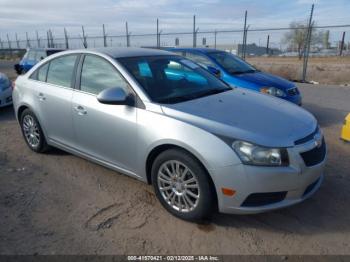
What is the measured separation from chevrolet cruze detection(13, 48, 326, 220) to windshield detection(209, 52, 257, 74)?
3.01m

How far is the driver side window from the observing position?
3.60 metres

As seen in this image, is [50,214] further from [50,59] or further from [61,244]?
[50,59]

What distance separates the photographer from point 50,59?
4555 millimetres

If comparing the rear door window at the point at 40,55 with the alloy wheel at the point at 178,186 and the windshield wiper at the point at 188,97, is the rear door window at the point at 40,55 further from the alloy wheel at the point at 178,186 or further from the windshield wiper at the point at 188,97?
the alloy wheel at the point at 178,186

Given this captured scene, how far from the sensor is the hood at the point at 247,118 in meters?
2.83

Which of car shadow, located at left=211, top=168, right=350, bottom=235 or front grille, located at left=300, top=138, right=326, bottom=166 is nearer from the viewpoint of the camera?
front grille, located at left=300, top=138, right=326, bottom=166

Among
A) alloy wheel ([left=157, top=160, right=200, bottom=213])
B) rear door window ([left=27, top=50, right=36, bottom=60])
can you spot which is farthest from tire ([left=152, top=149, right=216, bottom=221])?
rear door window ([left=27, top=50, right=36, bottom=60])

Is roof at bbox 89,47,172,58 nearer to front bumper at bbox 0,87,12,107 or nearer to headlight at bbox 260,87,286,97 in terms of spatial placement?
headlight at bbox 260,87,286,97

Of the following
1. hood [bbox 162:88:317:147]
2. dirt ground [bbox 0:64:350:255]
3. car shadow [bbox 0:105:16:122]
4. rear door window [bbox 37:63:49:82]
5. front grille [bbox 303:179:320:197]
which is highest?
rear door window [bbox 37:63:49:82]

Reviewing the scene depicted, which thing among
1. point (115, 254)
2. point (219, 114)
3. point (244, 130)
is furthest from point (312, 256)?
point (115, 254)

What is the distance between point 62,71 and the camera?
14.0 feet

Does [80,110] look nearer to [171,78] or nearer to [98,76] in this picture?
[98,76]

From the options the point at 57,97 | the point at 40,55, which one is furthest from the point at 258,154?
the point at 40,55

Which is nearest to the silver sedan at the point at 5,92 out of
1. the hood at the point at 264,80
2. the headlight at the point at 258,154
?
the hood at the point at 264,80
